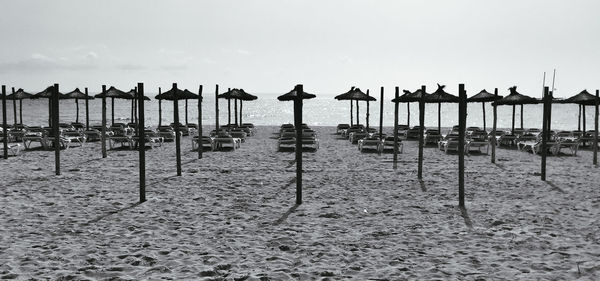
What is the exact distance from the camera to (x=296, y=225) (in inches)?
240

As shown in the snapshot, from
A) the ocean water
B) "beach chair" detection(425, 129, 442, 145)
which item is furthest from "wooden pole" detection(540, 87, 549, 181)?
the ocean water

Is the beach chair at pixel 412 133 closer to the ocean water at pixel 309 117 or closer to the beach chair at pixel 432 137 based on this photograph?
the beach chair at pixel 432 137

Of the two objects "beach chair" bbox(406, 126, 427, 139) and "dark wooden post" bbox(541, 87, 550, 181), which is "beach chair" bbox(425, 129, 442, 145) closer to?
"beach chair" bbox(406, 126, 427, 139)

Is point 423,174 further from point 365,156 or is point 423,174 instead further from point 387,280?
point 387,280

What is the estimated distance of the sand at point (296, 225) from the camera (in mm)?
4492

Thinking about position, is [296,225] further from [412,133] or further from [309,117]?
[309,117]

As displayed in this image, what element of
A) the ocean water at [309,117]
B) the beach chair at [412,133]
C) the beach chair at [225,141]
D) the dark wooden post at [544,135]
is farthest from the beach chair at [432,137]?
the ocean water at [309,117]

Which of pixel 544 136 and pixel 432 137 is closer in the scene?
pixel 544 136

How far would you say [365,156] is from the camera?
46.1 ft

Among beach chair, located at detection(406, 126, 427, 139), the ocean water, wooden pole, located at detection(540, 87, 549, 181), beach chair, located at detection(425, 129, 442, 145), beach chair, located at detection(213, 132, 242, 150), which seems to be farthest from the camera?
the ocean water

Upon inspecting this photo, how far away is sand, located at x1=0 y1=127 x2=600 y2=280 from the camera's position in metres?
4.49

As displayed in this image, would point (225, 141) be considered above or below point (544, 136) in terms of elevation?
below

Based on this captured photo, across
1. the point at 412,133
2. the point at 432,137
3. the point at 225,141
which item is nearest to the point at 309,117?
the point at 412,133

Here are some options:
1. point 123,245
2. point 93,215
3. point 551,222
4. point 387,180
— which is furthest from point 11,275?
point 387,180
